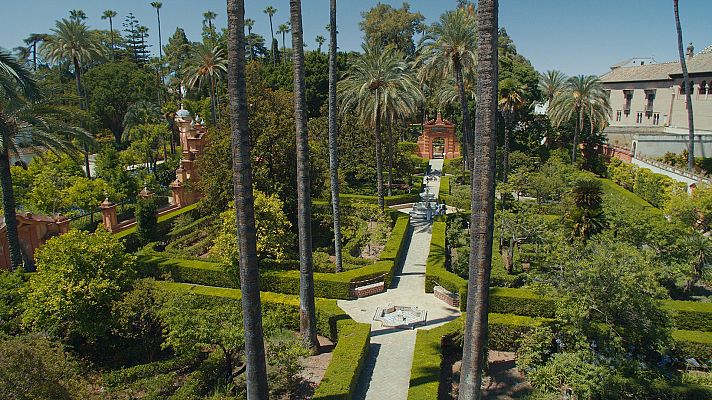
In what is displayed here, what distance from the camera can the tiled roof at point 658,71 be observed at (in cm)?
4535

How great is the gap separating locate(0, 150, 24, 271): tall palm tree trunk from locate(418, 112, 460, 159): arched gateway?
44378mm

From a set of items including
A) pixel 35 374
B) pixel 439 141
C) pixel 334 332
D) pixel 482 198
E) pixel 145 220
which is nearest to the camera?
pixel 482 198

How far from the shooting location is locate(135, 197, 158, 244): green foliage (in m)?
25.3

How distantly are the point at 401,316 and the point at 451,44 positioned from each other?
58.5 ft

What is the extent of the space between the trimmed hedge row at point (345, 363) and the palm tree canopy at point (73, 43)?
113 ft

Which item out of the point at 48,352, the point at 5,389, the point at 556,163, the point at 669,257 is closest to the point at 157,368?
the point at 48,352

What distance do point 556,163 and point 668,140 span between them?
1196cm

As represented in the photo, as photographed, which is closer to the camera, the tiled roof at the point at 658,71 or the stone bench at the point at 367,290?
the stone bench at the point at 367,290

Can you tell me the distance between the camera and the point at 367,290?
20766 millimetres

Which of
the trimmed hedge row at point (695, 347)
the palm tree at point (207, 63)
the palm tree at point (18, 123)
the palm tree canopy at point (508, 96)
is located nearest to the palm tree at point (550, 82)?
the palm tree canopy at point (508, 96)

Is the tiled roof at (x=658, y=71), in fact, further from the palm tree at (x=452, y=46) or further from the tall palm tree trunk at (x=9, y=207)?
the tall palm tree trunk at (x=9, y=207)

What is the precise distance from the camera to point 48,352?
10.8 meters

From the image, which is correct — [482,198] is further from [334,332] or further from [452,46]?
[452,46]

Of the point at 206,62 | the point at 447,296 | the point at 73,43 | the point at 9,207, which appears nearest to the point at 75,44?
the point at 73,43
